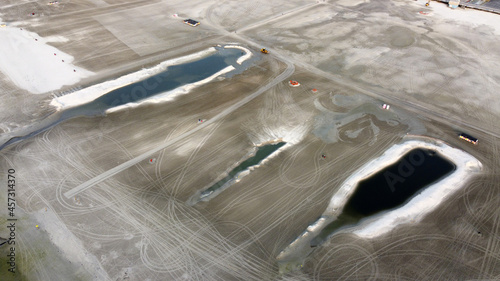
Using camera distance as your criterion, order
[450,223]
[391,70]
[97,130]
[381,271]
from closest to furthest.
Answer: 1. [381,271]
2. [450,223]
3. [97,130]
4. [391,70]

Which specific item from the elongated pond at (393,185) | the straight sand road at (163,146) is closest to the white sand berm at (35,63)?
the straight sand road at (163,146)

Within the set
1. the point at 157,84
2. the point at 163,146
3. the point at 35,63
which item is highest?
the point at 35,63

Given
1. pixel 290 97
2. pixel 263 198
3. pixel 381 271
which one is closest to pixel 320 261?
pixel 381 271

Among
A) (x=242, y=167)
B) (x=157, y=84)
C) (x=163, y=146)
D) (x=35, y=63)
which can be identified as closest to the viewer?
(x=242, y=167)

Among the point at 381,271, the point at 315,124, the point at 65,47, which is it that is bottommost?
the point at 381,271

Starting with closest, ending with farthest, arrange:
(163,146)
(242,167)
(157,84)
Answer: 1. (242,167)
2. (163,146)
3. (157,84)

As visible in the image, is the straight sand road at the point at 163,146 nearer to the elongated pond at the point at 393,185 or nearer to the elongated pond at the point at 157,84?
the elongated pond at the point at 157,84

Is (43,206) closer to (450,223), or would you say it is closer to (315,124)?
(315,124)

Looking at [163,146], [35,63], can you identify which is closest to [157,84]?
[163,146]

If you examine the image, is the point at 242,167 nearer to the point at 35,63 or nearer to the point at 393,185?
the point at 393,185

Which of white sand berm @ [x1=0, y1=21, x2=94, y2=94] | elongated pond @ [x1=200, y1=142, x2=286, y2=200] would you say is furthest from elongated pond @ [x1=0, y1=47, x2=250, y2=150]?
elongated pond @ [x1=200, y1=142, x2=286, y2=200]

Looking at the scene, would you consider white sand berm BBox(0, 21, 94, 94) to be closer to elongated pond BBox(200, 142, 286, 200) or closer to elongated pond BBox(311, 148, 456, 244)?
elongated pond BBox(200, 142, 286, 200)
